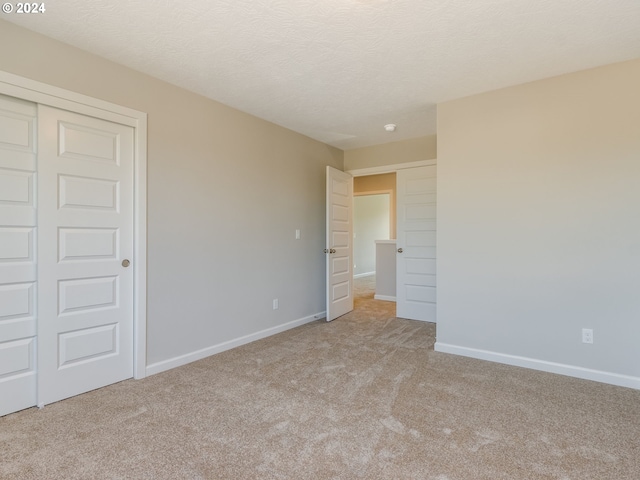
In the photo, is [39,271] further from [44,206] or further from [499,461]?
[499,461]

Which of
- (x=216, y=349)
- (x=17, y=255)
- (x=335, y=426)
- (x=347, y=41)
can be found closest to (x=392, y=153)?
(x=347, y=41)

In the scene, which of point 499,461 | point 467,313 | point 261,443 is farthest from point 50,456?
point 467,313

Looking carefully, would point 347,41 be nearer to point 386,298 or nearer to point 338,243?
point 338,243

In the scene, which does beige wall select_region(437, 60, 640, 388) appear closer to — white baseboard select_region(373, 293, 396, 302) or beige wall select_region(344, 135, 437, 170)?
beige wall select_region(344, 135, 437, 170)

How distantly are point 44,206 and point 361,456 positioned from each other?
2.47m

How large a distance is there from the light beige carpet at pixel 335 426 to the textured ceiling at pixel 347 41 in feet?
7.92

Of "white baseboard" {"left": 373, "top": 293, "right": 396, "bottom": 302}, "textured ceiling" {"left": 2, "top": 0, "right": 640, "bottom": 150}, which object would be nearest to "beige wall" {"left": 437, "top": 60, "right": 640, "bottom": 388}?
"textured ceiling" {"left": 2, "top": 0, "right": 640, "bottom": 150}

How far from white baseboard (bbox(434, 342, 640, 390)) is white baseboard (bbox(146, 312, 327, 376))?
1.70 meters

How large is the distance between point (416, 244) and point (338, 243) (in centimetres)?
106

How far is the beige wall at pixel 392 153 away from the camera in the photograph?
4391 mm

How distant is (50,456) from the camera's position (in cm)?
172

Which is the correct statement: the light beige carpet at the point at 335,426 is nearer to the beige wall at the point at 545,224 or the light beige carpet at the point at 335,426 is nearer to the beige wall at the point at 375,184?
the beige wall at the point at 545,224

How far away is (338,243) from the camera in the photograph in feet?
15.2

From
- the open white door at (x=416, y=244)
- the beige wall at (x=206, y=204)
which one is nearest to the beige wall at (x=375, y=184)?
the open white door at (x=416, y=244)
